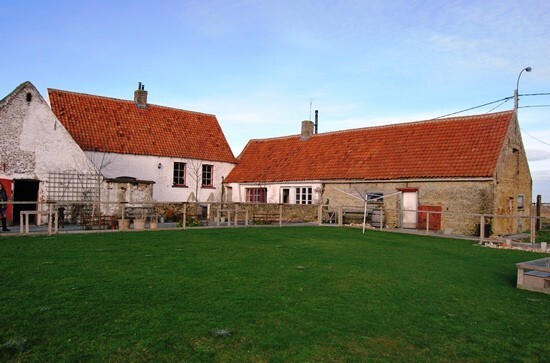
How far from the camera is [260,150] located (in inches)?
1325

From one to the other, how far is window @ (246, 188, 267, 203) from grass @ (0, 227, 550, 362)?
18.1 m

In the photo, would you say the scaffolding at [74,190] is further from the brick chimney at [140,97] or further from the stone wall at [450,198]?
the stone wall at [450,198]

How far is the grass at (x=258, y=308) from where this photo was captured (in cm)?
487

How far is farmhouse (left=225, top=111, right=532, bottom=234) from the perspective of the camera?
20.5m

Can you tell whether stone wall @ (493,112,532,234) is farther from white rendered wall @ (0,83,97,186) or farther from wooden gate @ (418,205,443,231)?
white rendered wall @ (0,83,97,186)

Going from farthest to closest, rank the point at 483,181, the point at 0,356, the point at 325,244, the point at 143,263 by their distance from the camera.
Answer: the point at 483,181, the point at 325,244, the point at 143,263, the point at 0,356

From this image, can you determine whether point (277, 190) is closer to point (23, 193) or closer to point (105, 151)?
point (105, 151)

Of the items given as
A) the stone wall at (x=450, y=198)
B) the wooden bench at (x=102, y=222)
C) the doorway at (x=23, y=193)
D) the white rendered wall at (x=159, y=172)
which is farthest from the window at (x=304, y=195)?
the doorway at (x=23, y=193)

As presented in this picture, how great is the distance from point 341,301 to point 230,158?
25.8 m

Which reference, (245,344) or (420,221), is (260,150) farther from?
(245,344)

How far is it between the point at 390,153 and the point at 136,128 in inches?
612

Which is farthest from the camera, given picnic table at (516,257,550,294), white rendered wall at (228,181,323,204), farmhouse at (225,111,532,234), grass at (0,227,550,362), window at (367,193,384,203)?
white rendered wall at (228,181,323,204)

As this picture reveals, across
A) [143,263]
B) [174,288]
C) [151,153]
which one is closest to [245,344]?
[174,288]

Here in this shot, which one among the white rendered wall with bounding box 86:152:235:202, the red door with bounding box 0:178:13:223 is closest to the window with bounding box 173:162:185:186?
the white rendered wall with bounding box 86:152:235:202
